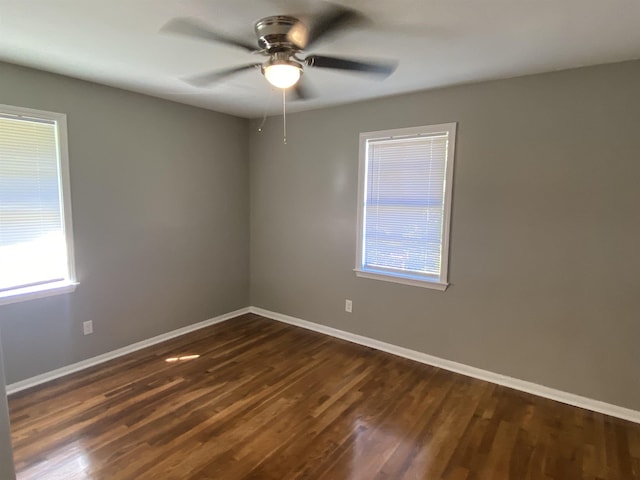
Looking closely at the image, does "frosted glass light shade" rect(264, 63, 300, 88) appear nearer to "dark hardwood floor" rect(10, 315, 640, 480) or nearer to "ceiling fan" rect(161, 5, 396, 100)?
"ceiling fan" rect(161, 5, 396, 100)

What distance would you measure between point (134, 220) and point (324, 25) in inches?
97.6

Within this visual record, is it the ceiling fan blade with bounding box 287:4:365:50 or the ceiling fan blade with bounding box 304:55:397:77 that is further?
the ceiling fan blade with bounding box 304:55:397:77

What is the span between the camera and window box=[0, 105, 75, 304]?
8.70 ft

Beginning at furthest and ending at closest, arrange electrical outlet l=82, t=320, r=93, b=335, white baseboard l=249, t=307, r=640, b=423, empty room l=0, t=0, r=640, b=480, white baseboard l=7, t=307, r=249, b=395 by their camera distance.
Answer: electrical outlet l=82, t=320, r=93, b=335, white baseboard l=7, t=307, r=249, b=395, white baseboard l=249, t=307, r=640, b=423, empty room l=0, t=0, r=640, b=480

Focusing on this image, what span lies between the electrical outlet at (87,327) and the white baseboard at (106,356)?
0.78ft

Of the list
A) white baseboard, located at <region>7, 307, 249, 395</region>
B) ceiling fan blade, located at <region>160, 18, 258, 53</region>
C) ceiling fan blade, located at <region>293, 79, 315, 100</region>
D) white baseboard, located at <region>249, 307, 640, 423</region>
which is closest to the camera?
ceiling fan blade, located at <region>160, 18, 258, 53</region>

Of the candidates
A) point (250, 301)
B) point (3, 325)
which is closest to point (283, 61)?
point (3, 325)

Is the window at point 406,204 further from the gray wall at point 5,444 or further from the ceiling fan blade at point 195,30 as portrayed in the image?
the gray wall at point 5,444

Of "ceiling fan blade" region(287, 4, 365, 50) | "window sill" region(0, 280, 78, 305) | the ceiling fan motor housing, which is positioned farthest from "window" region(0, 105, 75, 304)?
"ceiling fan blade" region(287, 4, 365, 50)

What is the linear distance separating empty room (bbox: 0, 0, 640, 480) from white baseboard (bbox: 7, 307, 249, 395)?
2 cm

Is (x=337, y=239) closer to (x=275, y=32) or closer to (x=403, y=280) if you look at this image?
(x=403, y=280)

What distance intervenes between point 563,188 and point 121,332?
3.86 m

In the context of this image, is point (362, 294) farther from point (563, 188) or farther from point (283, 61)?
point (283, 61)

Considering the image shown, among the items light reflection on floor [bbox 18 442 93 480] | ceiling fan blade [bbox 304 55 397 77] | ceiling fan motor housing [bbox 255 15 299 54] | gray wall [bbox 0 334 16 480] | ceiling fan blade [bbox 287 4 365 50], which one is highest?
→ ceiling fan blade [bbox 287 4 365 50]
